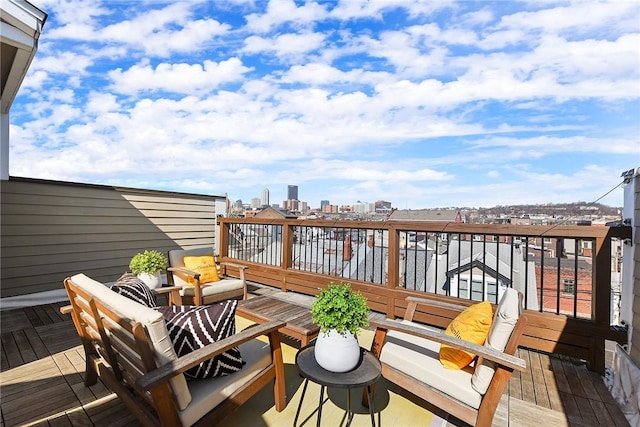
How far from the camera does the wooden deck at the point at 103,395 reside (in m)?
1.92

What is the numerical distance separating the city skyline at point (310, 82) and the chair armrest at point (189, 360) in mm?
3189

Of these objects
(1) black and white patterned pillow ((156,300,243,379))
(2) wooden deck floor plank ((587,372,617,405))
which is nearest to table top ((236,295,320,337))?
(1) black and white patterned pillow ((156,300,243,379))

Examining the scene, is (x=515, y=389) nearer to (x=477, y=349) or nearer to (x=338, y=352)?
(x=477, y=349)

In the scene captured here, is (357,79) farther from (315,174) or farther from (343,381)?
(315,174)

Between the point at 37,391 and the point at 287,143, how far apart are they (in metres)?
13.7

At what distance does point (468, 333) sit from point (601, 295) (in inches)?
63.1

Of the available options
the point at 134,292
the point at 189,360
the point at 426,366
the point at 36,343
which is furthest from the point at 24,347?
the point at 426,366

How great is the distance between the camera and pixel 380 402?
2.13m

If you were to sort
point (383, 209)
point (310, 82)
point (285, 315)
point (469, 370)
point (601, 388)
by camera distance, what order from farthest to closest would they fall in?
point (310, 82)
point (383, 209)
point (285, 315)
point (601, 388)
point (469, 370)

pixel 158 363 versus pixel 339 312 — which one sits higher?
pixel 339 312

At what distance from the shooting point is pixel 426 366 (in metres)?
1.87

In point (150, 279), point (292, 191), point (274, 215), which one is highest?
point (292, 191)

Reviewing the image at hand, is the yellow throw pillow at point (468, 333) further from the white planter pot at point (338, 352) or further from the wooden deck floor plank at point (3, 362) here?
the wooden deck floor plank at point (3, 362)

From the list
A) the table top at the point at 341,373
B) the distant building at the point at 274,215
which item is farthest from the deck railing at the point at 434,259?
the table top at the point at 341,373
